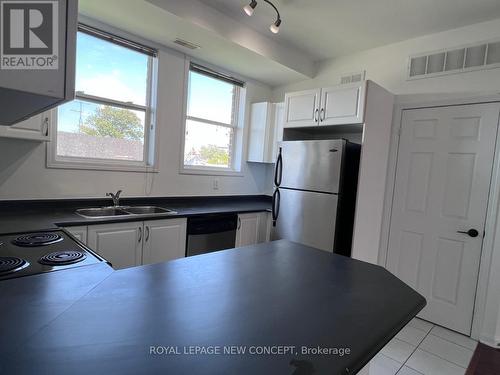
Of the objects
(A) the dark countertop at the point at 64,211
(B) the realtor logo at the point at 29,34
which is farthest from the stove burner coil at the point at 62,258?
(B) the realtor logo at the point at 29,34

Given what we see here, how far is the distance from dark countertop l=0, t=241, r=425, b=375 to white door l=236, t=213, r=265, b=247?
1.94 meters

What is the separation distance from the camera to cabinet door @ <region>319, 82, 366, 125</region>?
8.84 ft

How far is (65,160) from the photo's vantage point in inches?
102

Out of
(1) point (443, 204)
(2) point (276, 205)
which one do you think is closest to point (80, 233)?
(2) point (276, 205)

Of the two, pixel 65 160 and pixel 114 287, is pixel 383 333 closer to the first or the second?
pixel 114 287

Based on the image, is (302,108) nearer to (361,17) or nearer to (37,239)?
(361,17)

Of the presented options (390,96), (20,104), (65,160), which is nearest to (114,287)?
(20,104)

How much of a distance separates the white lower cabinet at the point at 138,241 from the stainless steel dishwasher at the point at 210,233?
0.09 meters

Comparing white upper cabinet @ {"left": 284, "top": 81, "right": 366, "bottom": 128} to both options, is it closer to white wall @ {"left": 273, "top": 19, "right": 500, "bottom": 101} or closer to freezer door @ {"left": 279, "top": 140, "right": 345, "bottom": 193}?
freezer door @ {"left": 279, "top": 140, "right": 345, "bottom": 193}

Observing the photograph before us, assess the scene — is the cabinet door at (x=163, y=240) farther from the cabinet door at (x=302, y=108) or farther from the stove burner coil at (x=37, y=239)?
the cabinet door at (x=302, y=108)

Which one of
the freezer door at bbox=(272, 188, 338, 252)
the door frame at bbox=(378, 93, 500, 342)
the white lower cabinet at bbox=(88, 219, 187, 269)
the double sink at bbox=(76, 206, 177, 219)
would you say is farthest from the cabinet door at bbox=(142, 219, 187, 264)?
the door frame at bbox=(378, 93, 500, 342)

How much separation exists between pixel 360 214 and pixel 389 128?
97 cm

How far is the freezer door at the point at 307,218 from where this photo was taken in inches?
109

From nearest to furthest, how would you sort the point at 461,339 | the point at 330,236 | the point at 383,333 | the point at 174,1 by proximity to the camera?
the point at 383,333 < the point at 174,1 < the point at 461,339 < the point at 330,236
